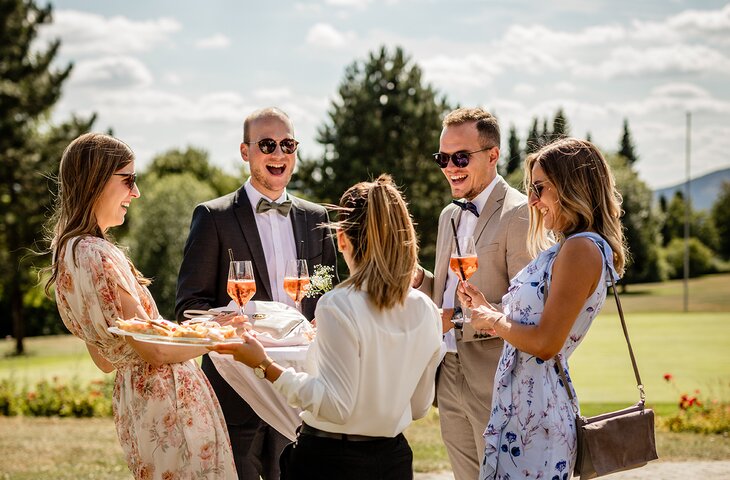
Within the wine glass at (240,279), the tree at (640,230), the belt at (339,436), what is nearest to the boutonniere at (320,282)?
the wine glass at (240,279)

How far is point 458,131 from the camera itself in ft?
18.1

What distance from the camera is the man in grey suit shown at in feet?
18.2

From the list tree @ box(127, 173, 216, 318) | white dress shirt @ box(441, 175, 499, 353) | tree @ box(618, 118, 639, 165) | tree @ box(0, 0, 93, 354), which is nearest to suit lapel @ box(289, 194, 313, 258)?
white dress shirt @ box(441, 175, 499, 353)

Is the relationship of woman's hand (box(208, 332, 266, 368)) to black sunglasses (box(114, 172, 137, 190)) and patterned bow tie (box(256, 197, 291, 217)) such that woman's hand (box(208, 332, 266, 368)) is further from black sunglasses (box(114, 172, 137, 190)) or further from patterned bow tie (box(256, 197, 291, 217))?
patterned bow tie (box(256, 197, 291, 217))

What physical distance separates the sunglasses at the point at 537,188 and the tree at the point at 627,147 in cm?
10769

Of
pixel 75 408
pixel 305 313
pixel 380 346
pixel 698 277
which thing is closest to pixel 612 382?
pixel 75 408

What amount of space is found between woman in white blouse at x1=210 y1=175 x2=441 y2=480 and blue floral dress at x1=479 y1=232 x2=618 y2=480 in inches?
25.4

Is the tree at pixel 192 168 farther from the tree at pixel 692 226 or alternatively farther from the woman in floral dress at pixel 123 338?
the woman in floral dress at pixel 123 338

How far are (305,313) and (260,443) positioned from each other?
3.16 ft

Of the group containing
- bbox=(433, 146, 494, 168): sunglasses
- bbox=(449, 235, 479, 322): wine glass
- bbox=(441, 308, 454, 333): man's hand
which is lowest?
bbox=(441, 308, 454, 333): man's hand

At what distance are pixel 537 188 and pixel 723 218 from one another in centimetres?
8822

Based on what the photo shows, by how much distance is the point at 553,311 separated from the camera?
379cm

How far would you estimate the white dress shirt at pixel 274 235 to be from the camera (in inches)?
230

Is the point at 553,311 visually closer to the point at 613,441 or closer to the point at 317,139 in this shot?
the point at 613,441
